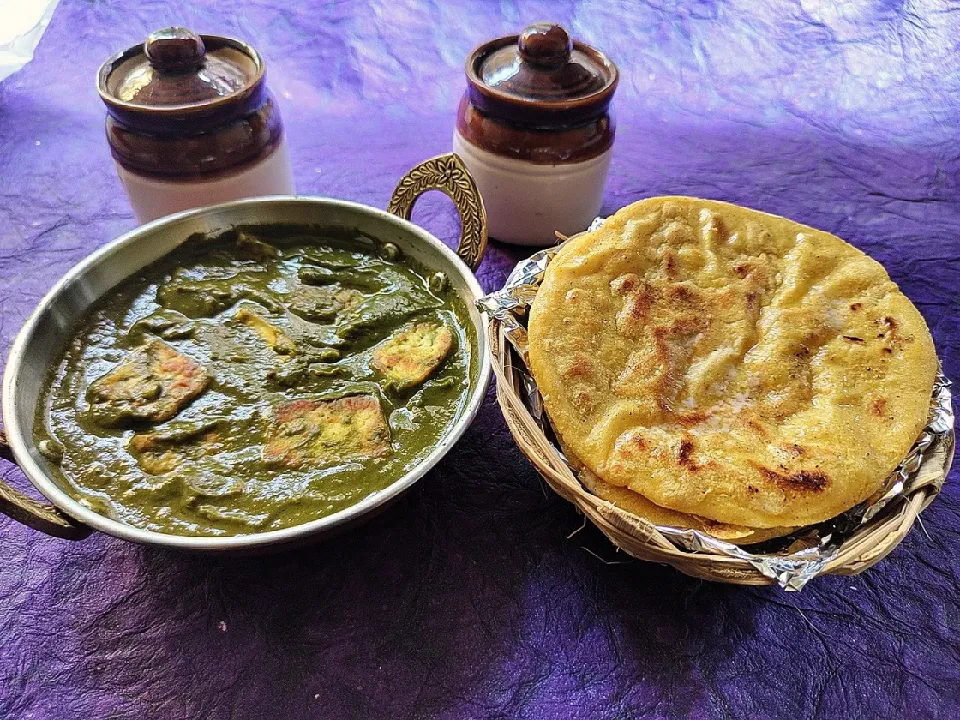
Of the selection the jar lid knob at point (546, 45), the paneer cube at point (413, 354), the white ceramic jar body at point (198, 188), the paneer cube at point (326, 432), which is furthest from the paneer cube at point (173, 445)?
the jar lid knob at point (546, 45)

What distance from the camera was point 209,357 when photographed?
168 cm

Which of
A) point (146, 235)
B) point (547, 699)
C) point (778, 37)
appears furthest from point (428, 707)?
point (778, 37)

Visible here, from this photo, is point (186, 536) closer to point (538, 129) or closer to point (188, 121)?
point (188, 121)

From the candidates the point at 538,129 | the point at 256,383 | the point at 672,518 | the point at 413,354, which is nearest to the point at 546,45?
the point at 538,129

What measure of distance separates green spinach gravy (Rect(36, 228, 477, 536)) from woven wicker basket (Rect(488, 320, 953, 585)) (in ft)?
0.85

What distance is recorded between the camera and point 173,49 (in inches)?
73.4

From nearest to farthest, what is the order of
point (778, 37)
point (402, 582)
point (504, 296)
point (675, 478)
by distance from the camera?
point (675, 478) < point (402, 582) < point (504, 296) < point (778, 37)

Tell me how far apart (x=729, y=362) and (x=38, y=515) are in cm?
127

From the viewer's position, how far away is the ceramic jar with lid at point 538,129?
2004 mm

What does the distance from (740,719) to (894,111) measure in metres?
2.78

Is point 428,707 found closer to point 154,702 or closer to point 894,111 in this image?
point 154,702

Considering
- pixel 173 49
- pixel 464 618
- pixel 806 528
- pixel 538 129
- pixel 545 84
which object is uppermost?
pixel 173 49

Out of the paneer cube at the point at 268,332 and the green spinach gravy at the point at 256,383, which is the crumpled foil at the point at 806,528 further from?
the paneer cube at the point at 268,332

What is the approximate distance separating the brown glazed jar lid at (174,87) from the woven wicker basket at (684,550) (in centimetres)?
109
